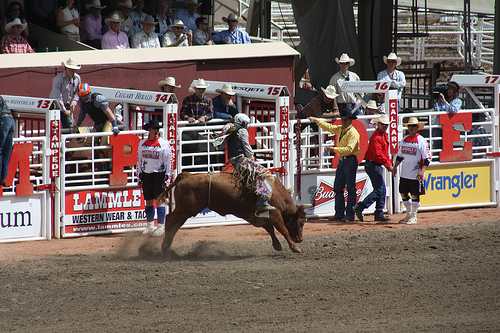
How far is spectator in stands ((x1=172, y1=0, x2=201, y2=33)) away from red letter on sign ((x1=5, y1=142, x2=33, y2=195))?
22.9 ft

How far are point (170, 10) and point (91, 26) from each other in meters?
2.65

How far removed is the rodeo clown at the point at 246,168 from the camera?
30.6 feet

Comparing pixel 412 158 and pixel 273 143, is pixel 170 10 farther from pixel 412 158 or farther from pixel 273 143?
pixel 412 158

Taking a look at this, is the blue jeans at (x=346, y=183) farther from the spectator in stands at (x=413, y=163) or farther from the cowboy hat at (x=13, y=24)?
the cowboy hat at (x=13, y=24)

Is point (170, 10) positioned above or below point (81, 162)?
above

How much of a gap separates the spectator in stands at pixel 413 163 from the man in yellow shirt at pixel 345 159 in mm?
776

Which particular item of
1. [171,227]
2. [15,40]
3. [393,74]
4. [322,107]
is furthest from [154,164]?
[393,74]

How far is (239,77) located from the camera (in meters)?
15.0

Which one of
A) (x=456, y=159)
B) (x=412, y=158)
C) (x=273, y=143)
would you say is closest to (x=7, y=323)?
(x=273, y=143)

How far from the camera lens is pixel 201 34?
16172 mm

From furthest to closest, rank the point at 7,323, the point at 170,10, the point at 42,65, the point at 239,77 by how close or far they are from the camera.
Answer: the point at 170,10 < the point at 239,77 < the point at 42,65 < the point at 7,323

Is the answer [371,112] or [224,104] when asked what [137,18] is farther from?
[371,112]

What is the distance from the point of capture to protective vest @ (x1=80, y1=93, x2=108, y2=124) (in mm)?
11500

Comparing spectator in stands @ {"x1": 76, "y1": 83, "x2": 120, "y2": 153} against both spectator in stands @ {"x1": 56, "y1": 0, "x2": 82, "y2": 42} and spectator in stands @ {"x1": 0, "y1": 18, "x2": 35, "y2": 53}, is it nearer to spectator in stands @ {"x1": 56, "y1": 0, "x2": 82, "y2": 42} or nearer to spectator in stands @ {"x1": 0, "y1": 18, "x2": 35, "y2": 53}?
spectator in stands @ {"x1": 0, "y1": 18, "x2": 35, "y2": 53}
